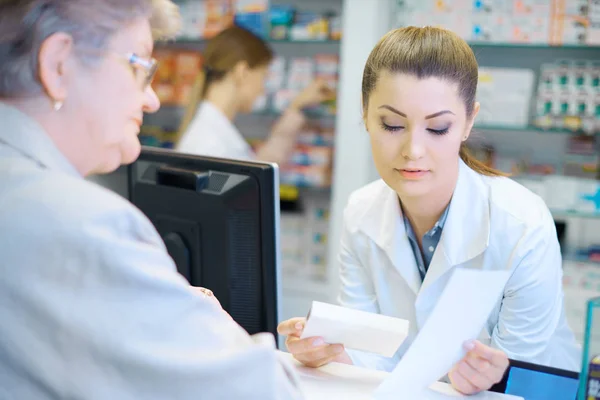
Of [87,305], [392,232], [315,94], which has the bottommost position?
[392,232]

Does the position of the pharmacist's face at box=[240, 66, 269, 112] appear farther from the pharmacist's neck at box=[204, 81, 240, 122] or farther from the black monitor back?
the black monitor back

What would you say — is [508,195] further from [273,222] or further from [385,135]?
[273,222]

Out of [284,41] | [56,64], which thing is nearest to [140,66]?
[56,64]

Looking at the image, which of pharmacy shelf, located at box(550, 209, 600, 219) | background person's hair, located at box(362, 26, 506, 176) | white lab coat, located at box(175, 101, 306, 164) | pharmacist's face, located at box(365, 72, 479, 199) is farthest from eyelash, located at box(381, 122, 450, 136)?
pharmacy shelf, located at box(550, 209, 600, 219)

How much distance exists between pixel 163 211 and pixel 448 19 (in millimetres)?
2088

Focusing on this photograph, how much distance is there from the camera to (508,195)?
1696 millimetres

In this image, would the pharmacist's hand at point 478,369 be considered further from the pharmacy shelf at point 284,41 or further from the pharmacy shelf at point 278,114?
the pharmacy shelf at point 284,41

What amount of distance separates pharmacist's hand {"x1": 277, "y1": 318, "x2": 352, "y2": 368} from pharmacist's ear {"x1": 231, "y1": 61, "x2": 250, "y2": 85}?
6.80 ft

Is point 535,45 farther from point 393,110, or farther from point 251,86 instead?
point 393,110

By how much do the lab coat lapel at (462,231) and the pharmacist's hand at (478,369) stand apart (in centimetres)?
41

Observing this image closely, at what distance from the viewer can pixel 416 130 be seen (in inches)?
61.8

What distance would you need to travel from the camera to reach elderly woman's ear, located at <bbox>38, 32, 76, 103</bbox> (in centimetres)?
88

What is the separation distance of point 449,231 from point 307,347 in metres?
0.54

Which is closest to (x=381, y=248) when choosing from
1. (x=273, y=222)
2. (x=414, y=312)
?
(x=414, y=312)
